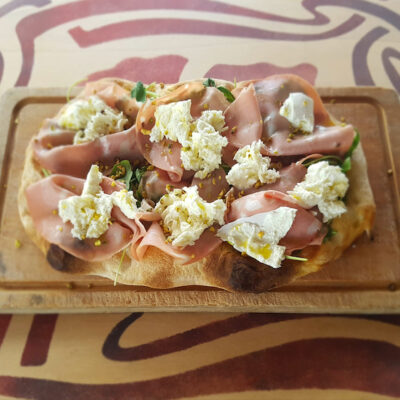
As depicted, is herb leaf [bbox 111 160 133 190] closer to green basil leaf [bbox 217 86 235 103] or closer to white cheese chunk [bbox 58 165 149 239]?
white cheese chunk [bbox 58 165 149 239]

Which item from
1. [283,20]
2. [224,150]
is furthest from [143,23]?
[224,150]

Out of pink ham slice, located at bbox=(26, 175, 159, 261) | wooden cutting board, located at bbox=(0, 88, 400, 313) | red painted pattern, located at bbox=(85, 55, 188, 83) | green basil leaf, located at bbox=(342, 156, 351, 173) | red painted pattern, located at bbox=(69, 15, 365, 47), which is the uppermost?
red painted pattern, located at bbox=(69, 15, 365, 47)

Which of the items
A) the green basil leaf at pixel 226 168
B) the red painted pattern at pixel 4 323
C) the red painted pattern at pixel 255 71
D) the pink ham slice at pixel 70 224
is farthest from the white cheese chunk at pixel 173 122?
the red painted pattern at pixel 4 323

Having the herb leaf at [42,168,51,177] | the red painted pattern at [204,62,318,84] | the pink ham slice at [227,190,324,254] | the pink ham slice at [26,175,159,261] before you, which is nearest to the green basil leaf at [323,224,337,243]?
the pink ham slice at [227,190,324,254]

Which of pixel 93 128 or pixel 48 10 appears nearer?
pixel 93 128

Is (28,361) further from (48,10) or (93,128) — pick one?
(48,10)

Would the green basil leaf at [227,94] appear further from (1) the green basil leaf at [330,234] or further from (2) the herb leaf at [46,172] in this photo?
(2) the herb leaf at [46,172]

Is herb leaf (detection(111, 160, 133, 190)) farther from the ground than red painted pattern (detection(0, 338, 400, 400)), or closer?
farther from the ground

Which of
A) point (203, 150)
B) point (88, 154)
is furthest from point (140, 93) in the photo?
point (203, 150)
